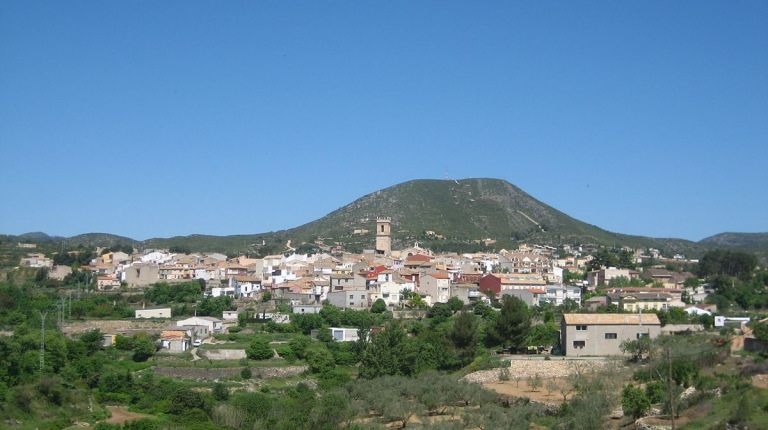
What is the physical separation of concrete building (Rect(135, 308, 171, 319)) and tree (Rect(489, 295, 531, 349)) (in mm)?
19457

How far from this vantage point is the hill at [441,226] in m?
111

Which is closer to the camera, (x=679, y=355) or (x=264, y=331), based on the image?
(x=679, y=355)

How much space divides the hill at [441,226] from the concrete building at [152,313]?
47185 mm

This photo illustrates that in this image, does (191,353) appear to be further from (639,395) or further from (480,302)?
(639,395)

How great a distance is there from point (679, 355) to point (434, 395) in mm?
8825

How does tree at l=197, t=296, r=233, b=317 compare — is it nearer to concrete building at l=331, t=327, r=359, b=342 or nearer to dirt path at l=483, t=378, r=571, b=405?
concrete building at l=331, t=327, r=359, b=342

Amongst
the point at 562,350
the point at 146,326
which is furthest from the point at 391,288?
the point at 562,350

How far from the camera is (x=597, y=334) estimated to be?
3803cm

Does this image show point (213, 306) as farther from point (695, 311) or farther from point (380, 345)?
point (695, 311)

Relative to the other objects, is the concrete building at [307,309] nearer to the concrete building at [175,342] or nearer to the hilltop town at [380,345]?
the hilltop town at [380,345]

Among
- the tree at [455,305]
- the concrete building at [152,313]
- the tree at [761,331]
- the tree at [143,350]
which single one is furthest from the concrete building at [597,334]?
the concrete building at [152,313]

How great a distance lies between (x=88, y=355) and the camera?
40812 mm

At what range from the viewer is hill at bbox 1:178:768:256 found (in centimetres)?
11056

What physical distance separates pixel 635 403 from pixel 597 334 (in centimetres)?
1191
